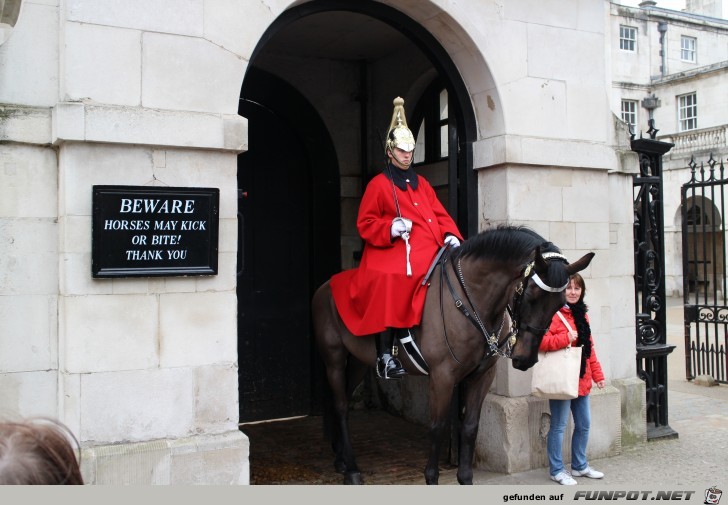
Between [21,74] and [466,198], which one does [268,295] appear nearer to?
[466,198]

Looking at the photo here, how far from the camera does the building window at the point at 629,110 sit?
35.3 metres

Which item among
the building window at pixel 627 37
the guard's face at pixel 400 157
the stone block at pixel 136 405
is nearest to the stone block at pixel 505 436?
the guard's face at pixel 400 157

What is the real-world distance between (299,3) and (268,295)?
11.6ft

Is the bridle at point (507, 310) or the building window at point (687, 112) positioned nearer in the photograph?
the bridle at point (507, 310)

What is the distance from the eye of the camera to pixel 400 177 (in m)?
5.83

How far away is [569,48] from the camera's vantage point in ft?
22.2

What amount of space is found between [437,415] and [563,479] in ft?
4.54

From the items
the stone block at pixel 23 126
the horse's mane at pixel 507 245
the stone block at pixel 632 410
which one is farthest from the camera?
A: the stone block at pixel 632 410

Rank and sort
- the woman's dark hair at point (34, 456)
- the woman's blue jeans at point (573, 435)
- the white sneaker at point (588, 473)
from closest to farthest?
the woman's dark hair at point (34, 456)
the woman's blue jeans at point (573, 435)
the white sneaker at point (588, 473)

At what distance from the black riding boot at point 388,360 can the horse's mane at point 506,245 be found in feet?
2.80

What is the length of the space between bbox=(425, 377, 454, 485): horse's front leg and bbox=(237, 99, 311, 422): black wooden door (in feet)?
11.0

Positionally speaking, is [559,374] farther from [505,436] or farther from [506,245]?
[506,245]

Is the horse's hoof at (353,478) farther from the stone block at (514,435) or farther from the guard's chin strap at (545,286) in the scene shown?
the guard's chin strap at (545,286)

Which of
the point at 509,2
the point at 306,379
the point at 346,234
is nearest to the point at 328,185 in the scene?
the point at 346,234
